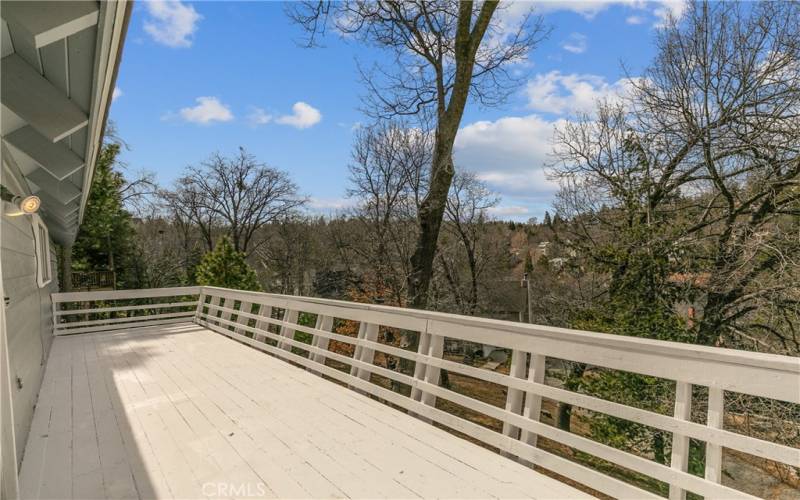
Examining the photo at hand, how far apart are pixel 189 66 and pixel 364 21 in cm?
330

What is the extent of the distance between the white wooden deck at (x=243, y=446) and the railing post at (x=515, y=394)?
Answer: 16 cm

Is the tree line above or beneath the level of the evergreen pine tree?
above

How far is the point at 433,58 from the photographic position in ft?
23.3

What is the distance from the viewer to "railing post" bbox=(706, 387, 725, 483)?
1541 mm

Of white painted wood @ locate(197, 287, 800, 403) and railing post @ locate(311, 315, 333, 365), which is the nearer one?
white painted wood @ locate(197, 287, 800, 403)

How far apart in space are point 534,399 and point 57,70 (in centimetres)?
313

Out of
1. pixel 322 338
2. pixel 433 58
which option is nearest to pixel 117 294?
pixel 322 338

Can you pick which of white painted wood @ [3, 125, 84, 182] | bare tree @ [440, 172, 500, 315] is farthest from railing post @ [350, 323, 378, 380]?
bare tree @ [440, 172, 500, 315]

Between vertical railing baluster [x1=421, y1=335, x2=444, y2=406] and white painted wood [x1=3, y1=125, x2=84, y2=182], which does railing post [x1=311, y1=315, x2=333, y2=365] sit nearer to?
vertical railing baluster [x1=421, y1=335, x2=444, y2=406]

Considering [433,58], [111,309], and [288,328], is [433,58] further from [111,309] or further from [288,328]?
[111,309]

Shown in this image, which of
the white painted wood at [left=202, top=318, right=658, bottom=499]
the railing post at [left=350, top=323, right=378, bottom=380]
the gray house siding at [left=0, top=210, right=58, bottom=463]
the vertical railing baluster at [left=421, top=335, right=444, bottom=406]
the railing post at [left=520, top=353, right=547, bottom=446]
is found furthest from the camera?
the railing post at [left=350, top=323, right=378, bottom=380]

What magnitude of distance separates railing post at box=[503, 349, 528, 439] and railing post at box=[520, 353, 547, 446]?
7cm

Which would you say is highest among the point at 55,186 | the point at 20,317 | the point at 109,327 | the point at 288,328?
the point at 55,186

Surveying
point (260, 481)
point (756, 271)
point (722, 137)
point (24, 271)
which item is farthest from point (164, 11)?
point (756, 271)
